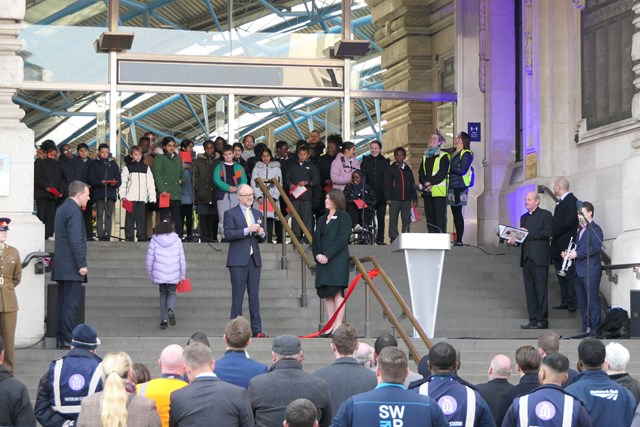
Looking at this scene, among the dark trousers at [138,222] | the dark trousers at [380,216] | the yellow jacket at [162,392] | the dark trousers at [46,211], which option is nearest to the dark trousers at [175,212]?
the dark trousers at [138,222]

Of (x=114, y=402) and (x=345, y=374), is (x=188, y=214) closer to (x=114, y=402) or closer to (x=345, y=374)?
(x=345, y=374)

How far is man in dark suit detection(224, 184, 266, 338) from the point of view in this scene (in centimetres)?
1522

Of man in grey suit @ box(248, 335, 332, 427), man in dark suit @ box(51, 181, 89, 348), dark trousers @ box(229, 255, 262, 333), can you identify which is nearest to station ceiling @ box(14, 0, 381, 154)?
dark trousers @ box(229, 255, 262, 333)

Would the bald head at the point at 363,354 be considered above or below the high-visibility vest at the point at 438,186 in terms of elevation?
below

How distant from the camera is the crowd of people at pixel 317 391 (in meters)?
7.44

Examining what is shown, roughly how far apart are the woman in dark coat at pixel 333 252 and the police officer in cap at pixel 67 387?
6084mm

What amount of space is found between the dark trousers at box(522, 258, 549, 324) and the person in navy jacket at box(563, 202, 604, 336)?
0.49 meters

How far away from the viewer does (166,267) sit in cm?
1577

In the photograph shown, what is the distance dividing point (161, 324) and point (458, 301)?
3899 mm

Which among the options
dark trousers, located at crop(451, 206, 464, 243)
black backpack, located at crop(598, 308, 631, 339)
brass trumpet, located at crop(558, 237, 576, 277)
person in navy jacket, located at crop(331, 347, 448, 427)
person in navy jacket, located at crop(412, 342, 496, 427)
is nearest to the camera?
person in navy jacket, located at crop(331, 347, 448, 427)

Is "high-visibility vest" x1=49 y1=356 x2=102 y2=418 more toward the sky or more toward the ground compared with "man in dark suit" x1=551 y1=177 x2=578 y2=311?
more toward the ground

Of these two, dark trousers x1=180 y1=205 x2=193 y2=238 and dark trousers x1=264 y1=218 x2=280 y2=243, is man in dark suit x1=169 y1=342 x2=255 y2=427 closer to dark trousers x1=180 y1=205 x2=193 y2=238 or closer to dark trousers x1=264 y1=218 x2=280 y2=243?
dark trousers x1=264 y1=218 x2=280 y2=243

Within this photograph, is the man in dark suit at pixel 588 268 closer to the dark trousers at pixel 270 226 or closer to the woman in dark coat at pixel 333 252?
the woman in dark coat at pixel 333 252

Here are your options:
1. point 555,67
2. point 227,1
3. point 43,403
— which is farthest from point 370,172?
point 43,403
